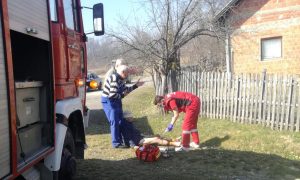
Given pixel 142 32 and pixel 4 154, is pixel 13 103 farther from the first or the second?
pixel 142 32

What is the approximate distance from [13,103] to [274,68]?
16.4 m

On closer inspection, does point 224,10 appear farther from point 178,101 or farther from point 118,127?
point 118,127

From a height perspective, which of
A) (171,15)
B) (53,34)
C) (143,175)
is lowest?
(143,175)

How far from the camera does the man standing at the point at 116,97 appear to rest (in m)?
8.68

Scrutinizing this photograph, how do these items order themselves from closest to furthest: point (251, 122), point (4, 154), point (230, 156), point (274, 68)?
point (4, 154) < point (230, 156) < point (251, 122) < point (274, 68)

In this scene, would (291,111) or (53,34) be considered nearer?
(53,34)

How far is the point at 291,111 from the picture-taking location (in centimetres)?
964

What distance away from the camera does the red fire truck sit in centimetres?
317

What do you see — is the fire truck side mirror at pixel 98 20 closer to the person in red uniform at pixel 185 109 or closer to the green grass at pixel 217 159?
the green grass at pixel 217 159

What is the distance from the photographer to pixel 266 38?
1867 centimetres

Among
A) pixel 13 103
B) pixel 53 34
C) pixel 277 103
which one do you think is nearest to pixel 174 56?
pixel 277 103

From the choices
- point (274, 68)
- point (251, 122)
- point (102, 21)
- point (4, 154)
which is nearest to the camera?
point (4, 154)

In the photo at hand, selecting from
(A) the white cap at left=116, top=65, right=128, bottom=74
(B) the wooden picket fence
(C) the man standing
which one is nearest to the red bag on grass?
(C) the man standing

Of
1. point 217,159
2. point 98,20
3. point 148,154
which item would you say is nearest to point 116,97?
point 148,154
